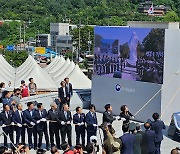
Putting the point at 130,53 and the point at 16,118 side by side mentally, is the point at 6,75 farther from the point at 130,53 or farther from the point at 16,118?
the point at 16,118

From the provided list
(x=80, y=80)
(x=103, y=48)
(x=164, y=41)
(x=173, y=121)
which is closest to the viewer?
(x=173, y=121)

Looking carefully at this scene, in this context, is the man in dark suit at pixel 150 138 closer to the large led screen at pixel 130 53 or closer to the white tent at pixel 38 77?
the large led screen at pixel 130 53

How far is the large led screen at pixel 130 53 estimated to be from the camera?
15.1 meters

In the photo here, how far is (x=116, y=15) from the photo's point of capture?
155875 millimetres

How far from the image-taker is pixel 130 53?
15922 millimetres

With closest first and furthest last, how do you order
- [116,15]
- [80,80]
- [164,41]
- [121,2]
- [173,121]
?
[173,121]
[164,41]
[80,80]
[116,15]
[121,2]

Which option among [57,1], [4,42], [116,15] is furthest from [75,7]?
[4,42]

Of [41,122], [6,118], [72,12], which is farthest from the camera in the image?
[72,12]

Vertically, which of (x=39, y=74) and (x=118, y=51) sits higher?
(x=118, y=51)

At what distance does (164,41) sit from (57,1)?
171m

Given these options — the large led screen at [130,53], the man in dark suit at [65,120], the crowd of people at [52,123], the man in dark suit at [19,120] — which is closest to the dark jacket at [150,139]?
the crowd of people at [52,123]

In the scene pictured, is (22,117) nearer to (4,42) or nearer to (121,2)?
(4,42)

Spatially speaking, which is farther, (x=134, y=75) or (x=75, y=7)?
(x=75, y=7)

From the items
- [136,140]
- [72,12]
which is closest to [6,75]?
[136,140]
